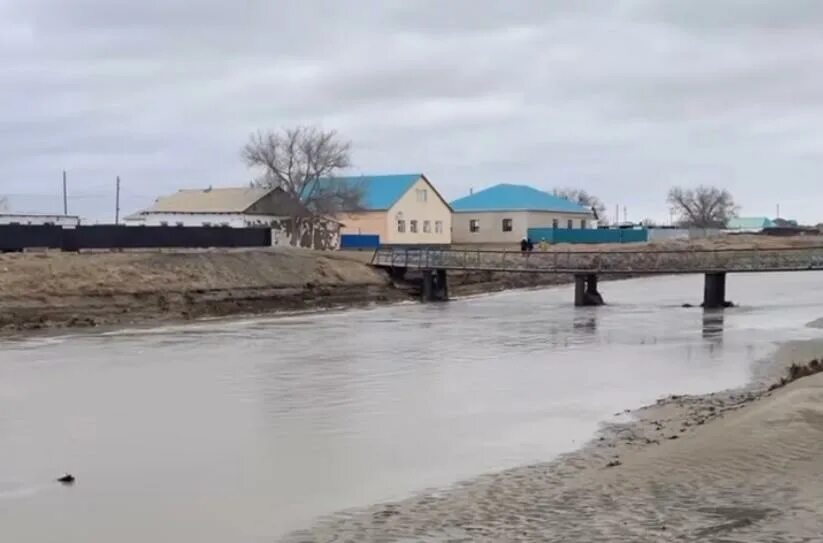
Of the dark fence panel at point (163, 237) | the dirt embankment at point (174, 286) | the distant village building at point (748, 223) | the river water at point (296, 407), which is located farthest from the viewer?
the distant village building at point (748, 223)

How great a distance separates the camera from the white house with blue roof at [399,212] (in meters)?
81.8

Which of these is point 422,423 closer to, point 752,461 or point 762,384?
point 752,461

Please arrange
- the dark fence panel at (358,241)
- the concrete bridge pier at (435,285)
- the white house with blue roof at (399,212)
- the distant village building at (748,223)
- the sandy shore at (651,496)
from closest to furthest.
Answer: the sandy shore at (651,496) → the concrete bridge pier at (435,285) → the dark fence panel at (358,241) → the white house with blue roof at (399,212) → the distant village building at (748,223)

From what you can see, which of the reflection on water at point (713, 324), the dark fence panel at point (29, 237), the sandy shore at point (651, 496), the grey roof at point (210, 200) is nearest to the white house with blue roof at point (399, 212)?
the grey roof at point (210, 200)

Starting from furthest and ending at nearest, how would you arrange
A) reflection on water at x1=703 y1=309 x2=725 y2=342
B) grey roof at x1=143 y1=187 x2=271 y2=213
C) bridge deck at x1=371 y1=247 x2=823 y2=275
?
grey roof at x1=143 y1=187 x2=271 y2=213, bridge deck at x1=371 y1=247 x2=823 y2=275, reflection on water at x1=703 y1=309 x2=725 y2=342

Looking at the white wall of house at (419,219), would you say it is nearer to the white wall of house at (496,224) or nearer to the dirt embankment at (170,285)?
the white wall of house at (496,224)

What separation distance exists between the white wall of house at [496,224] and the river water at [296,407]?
5542 centimetres

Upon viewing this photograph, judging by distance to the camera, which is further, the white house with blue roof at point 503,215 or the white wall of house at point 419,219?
the white house with blue roof at point 503,215

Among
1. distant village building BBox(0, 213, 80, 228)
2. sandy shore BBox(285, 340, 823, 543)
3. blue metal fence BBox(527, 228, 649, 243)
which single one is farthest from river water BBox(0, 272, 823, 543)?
blue metal fence BBox(527, 228, 649, 243)

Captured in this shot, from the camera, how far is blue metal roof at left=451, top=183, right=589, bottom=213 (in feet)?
310

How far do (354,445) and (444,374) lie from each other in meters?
8.28

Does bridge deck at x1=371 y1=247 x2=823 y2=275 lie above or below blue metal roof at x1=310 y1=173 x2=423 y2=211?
below

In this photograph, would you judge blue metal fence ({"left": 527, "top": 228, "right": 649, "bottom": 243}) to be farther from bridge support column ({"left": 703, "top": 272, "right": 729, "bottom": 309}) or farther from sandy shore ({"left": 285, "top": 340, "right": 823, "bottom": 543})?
sandy shore ({"left": 285, "top": 340, "right": 823, "bottom": 543})

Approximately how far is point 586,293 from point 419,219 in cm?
3921
